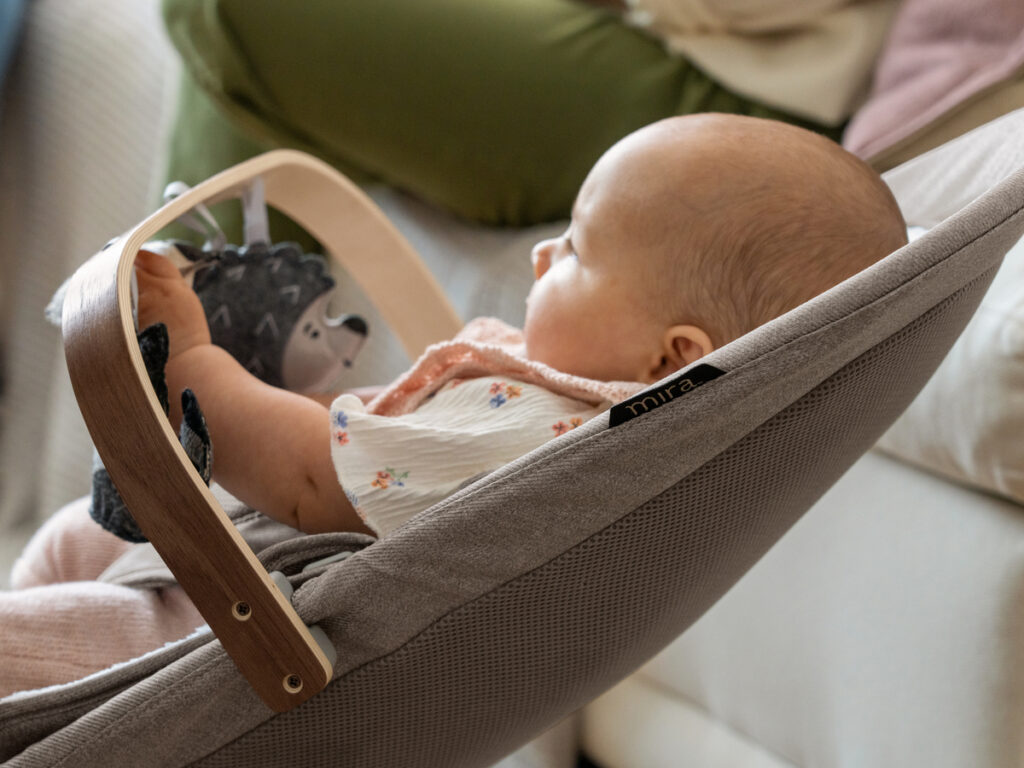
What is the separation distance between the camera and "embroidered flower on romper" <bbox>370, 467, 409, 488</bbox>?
25.2 inches

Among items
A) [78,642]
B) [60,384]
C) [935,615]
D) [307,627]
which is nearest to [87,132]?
[60,384]

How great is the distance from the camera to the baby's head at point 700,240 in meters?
0.67

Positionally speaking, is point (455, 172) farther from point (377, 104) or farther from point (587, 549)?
point (587, 549)

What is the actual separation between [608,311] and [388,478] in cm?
20

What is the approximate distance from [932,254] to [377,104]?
804 millimetres

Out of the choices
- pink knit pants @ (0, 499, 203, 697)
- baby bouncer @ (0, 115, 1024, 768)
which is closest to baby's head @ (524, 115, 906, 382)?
baby bouncer @ (0, 115, 1024, 768)

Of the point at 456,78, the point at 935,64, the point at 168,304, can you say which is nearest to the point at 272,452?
the point at 168,304

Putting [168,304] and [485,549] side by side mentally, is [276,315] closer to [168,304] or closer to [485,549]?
[168,304]

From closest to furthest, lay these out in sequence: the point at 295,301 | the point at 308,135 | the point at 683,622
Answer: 1. the point at 683,622
2. the point at 295,301
3. the point at 308,135

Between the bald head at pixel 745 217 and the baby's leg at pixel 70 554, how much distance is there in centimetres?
53

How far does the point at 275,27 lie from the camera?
45.9 inches

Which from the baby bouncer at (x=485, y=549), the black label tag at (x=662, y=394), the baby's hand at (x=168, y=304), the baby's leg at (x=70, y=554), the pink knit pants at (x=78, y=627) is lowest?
the baby's leg at (x=70, y=554)

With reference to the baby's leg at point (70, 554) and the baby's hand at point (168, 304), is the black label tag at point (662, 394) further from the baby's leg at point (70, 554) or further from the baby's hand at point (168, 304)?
the baby's leg at point (70, 554)

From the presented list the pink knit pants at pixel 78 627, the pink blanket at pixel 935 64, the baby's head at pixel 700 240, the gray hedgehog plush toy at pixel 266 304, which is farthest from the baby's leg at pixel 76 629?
the pink blanket at pixel 935 64
